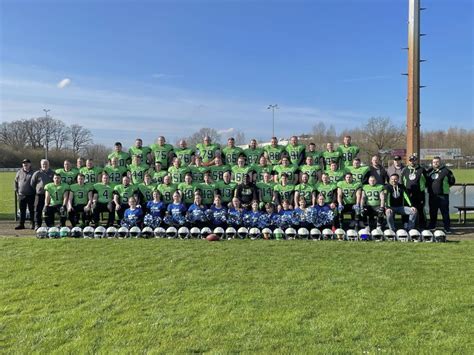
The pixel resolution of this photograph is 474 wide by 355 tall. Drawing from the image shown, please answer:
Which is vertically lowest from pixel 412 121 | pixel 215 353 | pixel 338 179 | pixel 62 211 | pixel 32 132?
pixel 215 353

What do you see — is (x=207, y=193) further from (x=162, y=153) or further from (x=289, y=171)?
(x=289, y=171)

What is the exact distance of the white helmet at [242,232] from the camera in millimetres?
9148

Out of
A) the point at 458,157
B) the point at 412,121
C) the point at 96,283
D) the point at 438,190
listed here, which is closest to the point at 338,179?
the point at 438,190

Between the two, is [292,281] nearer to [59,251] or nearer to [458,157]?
[59,251]

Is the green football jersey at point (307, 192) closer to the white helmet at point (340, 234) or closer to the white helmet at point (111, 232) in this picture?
the white helmet at point (340, 234)

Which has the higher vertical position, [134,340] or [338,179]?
[338,179]

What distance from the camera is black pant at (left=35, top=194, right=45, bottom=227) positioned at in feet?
34.3

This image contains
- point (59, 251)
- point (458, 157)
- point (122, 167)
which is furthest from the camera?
point (458, 157)

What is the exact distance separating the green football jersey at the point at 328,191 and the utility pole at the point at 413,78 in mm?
3591

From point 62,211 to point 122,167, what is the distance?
5.63 ft

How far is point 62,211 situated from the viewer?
10.1 meters

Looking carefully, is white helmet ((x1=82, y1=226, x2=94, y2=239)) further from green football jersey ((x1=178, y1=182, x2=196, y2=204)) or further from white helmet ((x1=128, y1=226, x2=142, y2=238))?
green football jersey ((x1=178, y1=182, x2=196, y2=204))

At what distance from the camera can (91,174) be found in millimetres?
10727

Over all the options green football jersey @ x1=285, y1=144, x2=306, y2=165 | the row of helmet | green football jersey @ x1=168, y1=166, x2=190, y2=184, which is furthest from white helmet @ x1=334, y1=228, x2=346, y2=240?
green football jersey @ x1=168, y1=166, x2=190, y2=184
